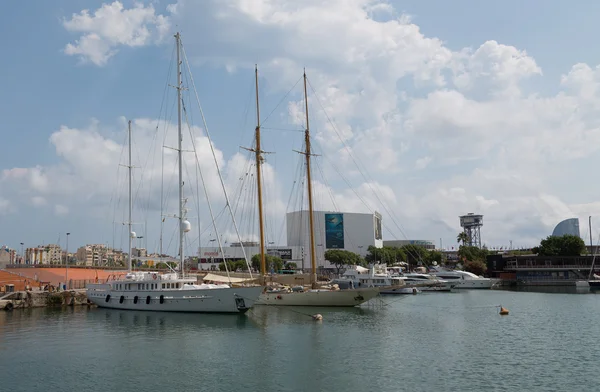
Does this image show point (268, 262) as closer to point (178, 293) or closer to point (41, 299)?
point (41, 299)

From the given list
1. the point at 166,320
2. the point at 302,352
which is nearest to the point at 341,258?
the point at 166,320

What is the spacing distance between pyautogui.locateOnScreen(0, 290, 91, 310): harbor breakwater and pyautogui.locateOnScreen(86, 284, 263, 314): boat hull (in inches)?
460

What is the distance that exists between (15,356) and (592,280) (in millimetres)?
118923

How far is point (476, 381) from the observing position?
27.2 meters

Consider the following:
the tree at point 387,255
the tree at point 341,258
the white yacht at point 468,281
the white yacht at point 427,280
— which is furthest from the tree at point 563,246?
the tree at point 341,258

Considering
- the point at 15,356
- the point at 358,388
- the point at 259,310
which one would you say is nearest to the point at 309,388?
the point at 358,388

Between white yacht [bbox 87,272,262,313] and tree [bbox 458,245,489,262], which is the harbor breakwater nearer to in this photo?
white yacht [bbox 87,272,262,313]

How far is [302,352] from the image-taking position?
35.0 metres

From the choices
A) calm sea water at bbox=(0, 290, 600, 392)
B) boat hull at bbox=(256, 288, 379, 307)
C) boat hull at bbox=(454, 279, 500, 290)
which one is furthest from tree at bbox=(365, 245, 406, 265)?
calm sea water at bbox=(0, 290, 600, 392)

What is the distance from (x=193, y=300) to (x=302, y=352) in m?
25.5

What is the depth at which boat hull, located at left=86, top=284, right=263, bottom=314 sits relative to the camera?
55.4 meters

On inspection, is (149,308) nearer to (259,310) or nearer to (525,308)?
(259,310)

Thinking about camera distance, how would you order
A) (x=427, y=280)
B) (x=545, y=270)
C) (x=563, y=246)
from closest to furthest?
(x=427, y=280), (x=545, y=270), (x=563, y=246)

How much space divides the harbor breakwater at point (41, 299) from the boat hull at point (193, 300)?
1168 cm
